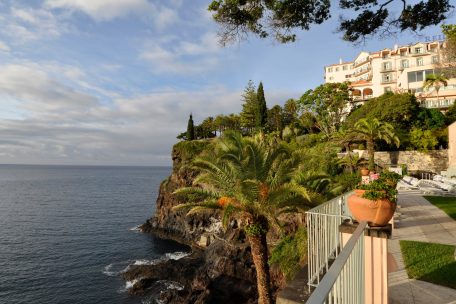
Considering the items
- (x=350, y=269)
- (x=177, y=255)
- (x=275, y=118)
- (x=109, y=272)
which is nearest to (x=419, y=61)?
(x=275, y=118)

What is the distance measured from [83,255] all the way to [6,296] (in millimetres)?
10868

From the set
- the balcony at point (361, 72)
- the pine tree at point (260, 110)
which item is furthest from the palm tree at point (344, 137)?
the balcony at point (361, 72)

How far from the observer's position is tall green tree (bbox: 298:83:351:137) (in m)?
54.2

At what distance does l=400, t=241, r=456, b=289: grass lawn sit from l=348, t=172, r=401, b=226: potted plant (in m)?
3.91

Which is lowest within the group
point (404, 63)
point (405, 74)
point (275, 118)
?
point (275, 118)

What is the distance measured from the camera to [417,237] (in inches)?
418

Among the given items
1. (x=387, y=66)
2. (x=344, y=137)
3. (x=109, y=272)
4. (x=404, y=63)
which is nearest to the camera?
(x=109, y=272)

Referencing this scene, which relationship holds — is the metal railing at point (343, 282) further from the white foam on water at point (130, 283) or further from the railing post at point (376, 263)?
the white foam on water at point (130, 283)

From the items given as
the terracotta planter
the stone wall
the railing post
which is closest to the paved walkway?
the railing post

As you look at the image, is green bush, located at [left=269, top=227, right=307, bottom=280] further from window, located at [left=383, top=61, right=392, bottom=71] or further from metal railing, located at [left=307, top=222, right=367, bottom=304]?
window, located at [left=383, top=61, right=392, bottom=71]

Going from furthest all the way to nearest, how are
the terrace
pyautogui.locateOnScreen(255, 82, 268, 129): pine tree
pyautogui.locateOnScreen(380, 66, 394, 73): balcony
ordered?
pyautogui.locateOnScreen(380, 66, 394, 73): balcony, pyautogui.locateOnScreen(255, 82, 268, 129): pine tree, the terrace

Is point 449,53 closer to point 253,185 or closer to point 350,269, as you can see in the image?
point 253,185

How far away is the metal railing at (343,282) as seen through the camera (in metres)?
2.01

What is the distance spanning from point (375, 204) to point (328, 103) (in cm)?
5480
